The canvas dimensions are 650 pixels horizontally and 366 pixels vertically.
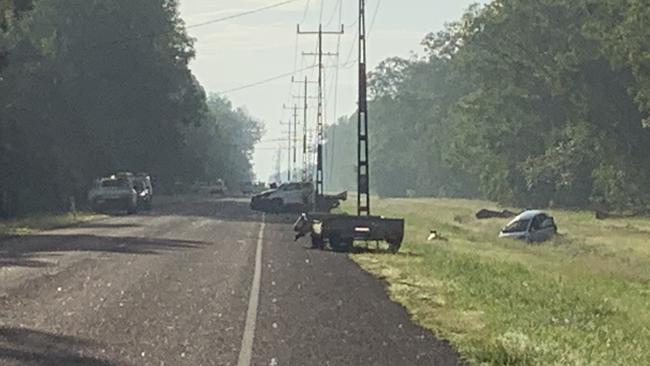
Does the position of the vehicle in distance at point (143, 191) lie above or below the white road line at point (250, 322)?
above

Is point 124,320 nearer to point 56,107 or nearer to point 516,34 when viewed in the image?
point 56,107

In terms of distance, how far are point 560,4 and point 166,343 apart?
9031cm

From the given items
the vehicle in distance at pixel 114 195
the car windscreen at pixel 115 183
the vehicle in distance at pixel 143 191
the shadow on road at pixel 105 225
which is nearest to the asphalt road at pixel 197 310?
the shadow on road at pixel 105 225

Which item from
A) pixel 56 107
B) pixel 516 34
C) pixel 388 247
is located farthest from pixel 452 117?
pixel 388 247

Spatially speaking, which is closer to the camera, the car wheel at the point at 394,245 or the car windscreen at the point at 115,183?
the car wheel at the point at 394,245

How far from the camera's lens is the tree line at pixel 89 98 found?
236 ft

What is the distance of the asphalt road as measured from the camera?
15258mm

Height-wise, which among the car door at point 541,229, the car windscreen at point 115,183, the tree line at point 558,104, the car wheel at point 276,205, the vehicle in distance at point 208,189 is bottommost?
the car door at point 541,229

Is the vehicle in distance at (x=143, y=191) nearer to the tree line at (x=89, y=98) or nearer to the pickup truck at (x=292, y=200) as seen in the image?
the tree line at (x=89, y=98)

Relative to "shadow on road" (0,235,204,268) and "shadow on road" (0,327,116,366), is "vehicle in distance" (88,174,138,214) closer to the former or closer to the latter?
"shadow on road" (0,235,204,268)

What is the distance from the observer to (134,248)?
3788 centimetres

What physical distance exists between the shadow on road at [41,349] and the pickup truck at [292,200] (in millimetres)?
64908

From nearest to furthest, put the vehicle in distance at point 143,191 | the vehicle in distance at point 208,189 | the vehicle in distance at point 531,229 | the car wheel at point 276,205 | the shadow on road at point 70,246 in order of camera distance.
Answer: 1. the shadow on road at point 70,246
2. the vehicle in distance at point 531,229
3. the vehicle in distance at point 143,191
4. the car wheel at point 276,205
5. the vehicle in distance at point 208,189

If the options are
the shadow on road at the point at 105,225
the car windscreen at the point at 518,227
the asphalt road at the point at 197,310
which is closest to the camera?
the asphalt road at the point at 197,310
